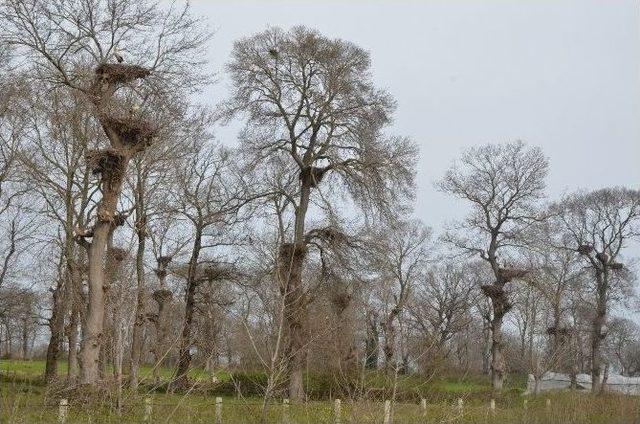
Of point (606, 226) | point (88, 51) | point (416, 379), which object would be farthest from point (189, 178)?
point (606, 226)

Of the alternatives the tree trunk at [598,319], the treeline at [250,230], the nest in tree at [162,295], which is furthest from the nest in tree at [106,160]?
the tree trunk at [598,319]

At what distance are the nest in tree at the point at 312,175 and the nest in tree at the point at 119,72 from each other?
34.1 feet

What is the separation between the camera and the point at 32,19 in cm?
1427

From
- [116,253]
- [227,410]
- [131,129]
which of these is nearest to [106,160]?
[131,129]

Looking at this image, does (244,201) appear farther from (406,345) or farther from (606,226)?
(606,226)

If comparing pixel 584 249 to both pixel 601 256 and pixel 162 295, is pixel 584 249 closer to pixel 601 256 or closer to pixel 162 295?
pixel 601 256

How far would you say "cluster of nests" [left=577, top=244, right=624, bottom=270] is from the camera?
123 ft

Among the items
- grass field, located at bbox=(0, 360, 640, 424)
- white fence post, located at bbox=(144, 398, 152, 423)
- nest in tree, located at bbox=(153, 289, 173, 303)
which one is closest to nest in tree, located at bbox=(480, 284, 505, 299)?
nest in tree, located at bbox=(153, 289, 173, 303)

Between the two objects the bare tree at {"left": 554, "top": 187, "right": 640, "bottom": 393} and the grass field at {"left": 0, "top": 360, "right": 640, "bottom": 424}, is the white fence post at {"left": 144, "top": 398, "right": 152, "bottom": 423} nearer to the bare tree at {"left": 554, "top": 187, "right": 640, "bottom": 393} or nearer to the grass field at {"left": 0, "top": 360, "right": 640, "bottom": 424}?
the grass field at {"left": 0, "top": 360, "right": 640, "bottom": 424}

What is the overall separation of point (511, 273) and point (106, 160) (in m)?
21.7

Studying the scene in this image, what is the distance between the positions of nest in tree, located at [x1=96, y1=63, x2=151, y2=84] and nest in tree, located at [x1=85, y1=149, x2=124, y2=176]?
64.7 inches

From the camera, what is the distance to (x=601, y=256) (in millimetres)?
37781

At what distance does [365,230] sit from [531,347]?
6378mm

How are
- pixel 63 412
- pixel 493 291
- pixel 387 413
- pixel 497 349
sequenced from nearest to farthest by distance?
pixel 387 413 → pixel 63 412 → pixel 493 291 → pixel 497 349
